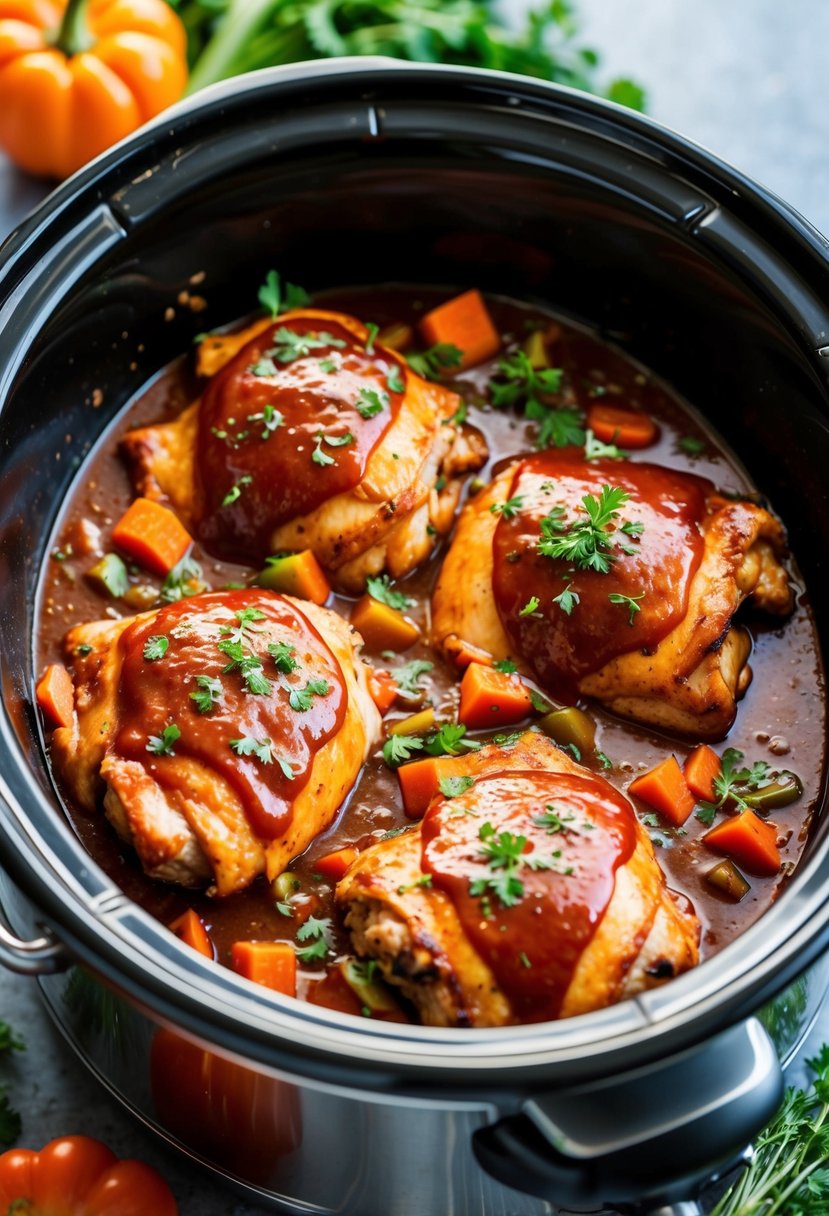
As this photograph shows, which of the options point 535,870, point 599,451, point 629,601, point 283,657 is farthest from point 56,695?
point 599,451

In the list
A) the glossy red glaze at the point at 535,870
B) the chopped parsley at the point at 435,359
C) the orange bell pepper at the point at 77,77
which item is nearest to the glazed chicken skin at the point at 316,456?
the chopped parsley at the point at 435,359

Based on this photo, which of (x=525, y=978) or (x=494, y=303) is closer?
(x=525, y=978)

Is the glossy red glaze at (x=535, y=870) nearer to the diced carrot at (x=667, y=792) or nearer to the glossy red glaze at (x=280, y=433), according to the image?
the diced carrot at (x=667, y=792)

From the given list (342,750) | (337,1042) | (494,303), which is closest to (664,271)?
(494,303)

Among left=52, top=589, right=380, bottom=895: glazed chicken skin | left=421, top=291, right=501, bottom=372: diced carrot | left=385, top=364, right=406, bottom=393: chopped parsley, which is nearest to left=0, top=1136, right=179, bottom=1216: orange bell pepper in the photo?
left=52, top=589, right=380, bottom=895: glazed chicken skin

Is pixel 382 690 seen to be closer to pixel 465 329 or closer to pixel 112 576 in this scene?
pixel 112 576

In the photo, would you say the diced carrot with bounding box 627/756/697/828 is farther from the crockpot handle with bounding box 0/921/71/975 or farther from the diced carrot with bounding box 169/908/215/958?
the crockpot handle with bounding box 0/921/71/975

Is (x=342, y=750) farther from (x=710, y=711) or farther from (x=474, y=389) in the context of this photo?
(x=474, y=389)
